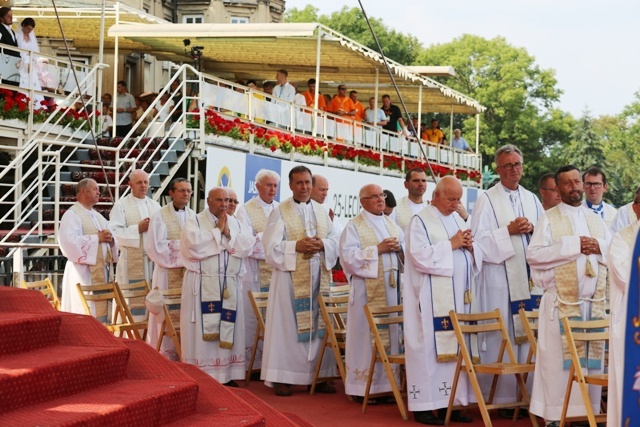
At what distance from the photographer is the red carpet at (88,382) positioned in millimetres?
6355

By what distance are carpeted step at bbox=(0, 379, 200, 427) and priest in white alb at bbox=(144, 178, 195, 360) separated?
4.55 meters

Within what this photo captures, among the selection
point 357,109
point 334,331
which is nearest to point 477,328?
point 334,331

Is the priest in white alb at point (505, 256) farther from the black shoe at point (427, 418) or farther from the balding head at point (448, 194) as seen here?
the black shoe at point (427, 418)

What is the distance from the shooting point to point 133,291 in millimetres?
12359

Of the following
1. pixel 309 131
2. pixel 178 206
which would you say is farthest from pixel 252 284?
pixel 309 131

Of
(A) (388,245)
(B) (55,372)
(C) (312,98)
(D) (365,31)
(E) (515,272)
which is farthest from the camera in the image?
(D) (365,31)

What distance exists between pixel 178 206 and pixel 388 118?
50.5ft

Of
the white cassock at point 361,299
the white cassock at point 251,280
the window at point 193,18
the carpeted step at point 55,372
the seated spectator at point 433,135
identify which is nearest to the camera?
Answer: the carpeted step at point 55,372

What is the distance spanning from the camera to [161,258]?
39.2ft

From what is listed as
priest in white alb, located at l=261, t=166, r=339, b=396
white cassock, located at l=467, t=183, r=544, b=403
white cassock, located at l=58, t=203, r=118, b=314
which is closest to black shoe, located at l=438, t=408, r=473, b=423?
white cassock, located at l=467, t=183, r=544, b=403

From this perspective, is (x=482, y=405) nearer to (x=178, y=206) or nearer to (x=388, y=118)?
(x=178, y=206)

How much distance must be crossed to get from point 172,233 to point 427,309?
365 centimetres

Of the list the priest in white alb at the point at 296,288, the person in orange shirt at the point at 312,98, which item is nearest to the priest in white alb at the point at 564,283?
the priest in white alb at the point at 296,288

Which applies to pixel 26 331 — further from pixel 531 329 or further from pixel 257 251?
pixel 257 251
